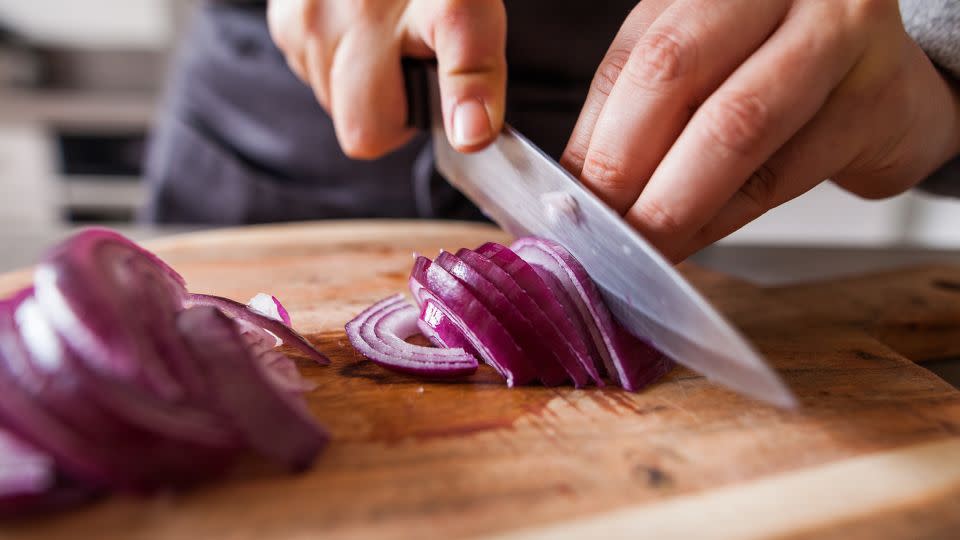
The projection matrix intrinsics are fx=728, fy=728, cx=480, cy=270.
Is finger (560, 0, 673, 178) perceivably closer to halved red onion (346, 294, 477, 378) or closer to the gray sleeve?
halved red onion (346, 294, 477, 378)

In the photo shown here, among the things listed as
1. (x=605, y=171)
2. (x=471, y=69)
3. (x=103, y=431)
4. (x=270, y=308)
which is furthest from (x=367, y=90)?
(x=103, y=431)

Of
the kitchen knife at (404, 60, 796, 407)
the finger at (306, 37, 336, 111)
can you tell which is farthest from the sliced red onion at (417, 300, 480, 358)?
the finger at (306, 37, 336, 111)

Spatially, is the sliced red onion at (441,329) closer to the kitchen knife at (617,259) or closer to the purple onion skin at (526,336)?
the purple onion skin at (526,336)

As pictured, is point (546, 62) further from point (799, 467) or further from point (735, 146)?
point (799, 467)

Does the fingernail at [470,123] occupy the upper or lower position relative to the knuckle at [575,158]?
upper

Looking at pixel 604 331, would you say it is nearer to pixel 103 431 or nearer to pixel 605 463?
pixel 605 463

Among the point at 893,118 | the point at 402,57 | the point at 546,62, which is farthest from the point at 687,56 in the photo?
the point at 546,62

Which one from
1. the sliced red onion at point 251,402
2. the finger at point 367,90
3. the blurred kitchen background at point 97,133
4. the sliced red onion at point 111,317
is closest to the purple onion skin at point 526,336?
the sliced red onion at point 251,402
